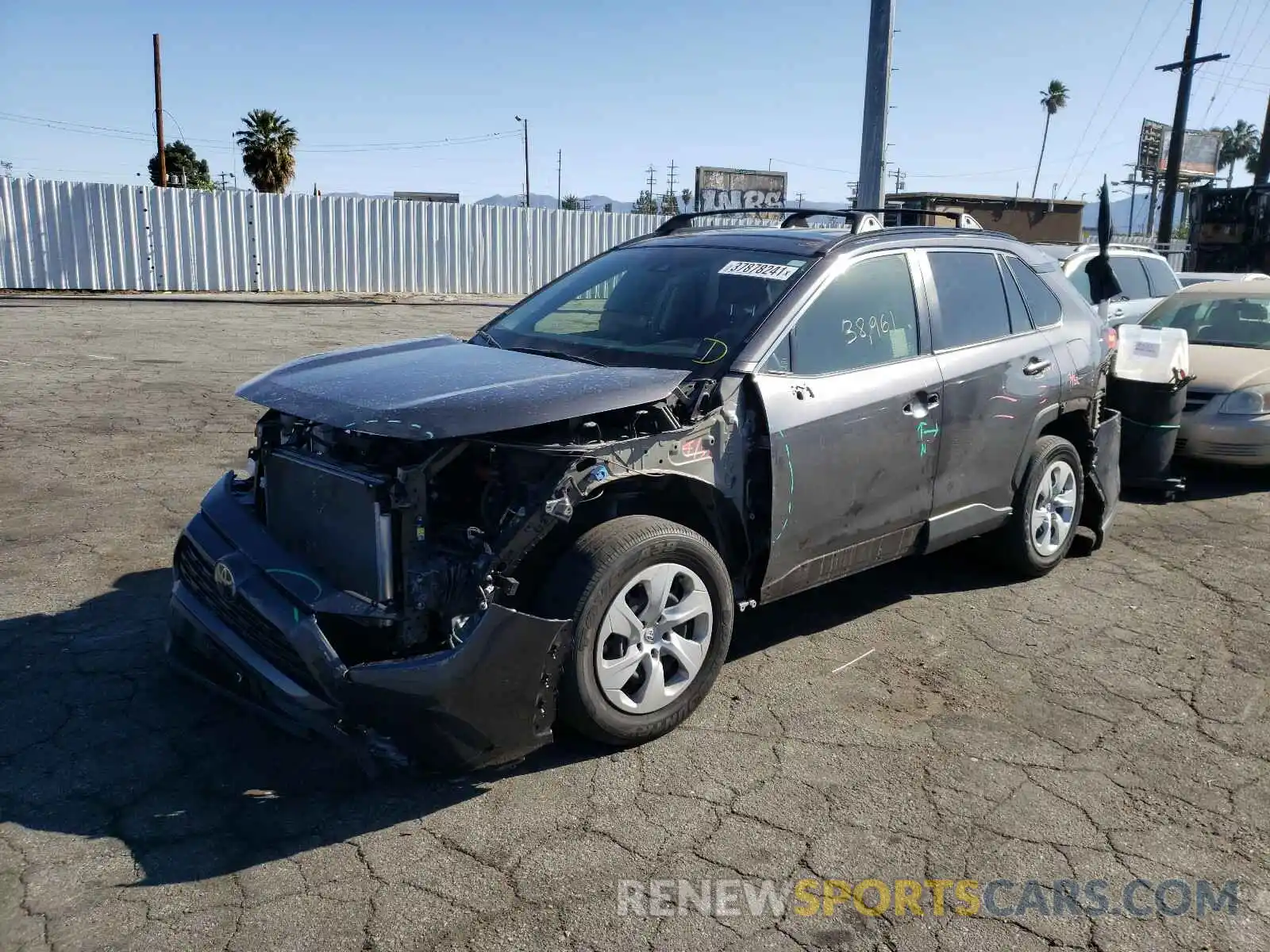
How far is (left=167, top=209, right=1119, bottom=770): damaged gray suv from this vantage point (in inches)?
131

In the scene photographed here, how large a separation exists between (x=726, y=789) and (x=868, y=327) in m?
2.15

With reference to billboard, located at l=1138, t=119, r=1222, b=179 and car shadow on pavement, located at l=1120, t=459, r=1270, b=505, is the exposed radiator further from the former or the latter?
billboard, located at l=1138, t=119, r=1222, b=179

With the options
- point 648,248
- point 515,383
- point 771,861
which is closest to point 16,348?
point 648,248

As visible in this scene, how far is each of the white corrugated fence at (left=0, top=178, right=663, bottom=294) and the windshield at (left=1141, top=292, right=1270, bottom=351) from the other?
66.4ft

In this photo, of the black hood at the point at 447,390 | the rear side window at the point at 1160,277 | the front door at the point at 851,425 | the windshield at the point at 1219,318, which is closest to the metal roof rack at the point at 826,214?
the front door at the point at 851,425

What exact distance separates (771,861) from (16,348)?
43.7 ft

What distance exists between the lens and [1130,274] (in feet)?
38.5

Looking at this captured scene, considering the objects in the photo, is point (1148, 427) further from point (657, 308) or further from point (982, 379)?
point (657, 308)

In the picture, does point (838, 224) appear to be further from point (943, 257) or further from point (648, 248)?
point (648, 248)

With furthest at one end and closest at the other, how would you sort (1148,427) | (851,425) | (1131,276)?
(1131,276) < (1148,427) < (851,425)

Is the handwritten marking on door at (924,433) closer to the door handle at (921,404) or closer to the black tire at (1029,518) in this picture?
the door handle at (921,404)

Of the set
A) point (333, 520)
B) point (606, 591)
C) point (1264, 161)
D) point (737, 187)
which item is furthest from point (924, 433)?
point (737, 187)

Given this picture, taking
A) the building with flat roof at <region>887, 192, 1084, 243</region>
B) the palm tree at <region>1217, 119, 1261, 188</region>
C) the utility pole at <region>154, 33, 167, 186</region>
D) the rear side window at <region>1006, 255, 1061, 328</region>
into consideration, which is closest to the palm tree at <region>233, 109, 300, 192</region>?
the utility pole at <region>154, 33, 167, 186</region>

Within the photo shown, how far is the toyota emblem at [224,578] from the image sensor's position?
3.63 m
